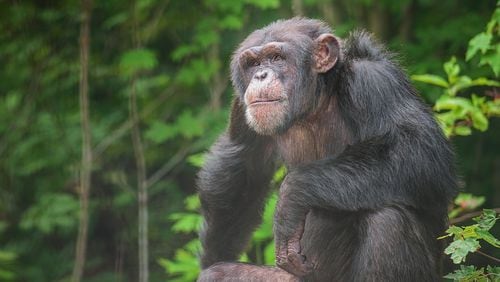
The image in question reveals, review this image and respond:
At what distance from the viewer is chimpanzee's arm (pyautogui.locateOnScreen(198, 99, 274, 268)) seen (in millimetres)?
7168

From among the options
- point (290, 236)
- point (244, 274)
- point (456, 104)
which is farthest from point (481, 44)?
point (244, 274)

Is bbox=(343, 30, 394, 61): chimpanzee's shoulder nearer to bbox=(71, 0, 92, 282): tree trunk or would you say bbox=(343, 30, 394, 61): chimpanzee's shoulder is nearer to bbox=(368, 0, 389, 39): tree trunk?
bbox=(71, 0, 92, 282): tree trunk

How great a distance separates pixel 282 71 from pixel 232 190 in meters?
1.24

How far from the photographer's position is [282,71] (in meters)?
6.51

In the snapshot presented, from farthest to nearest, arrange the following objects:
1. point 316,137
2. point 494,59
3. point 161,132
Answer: point 161,132 < point 494,59 < point 316,137

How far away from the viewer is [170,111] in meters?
13.2

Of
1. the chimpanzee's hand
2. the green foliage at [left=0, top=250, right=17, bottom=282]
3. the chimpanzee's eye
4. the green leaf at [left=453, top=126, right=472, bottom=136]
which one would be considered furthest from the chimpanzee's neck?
the green foliage at [left=0, top=250, right=17, bottom=282]

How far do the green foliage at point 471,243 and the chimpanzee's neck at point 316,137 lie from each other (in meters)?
1.60

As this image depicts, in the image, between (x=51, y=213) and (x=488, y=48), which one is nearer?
(x=488, y=48)

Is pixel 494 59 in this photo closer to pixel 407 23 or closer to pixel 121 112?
pixel 407 23

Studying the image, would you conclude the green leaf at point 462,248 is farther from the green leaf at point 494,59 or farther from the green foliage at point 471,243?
the green leaf at point 494,59

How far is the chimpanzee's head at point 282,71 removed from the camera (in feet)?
20.9

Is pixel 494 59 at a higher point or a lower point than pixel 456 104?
higher

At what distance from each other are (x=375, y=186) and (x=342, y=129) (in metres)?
0.70
